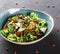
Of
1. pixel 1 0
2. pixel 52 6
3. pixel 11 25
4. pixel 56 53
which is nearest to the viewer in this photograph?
pixel 56 53

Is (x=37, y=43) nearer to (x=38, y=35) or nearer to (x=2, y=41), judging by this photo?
(x=38, y=35)

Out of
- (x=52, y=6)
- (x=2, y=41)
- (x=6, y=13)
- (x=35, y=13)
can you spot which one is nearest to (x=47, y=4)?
(x=52, y=6)

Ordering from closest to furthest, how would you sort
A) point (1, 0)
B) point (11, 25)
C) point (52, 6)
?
point (11, 25), point (52, 6), point (1, 0)

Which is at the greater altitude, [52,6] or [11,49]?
[52,6]

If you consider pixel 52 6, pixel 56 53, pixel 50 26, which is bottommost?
pixel 56 53

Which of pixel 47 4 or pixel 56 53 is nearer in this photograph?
pixel 56 53

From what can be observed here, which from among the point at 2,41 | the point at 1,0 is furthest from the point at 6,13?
the point at 1,0
